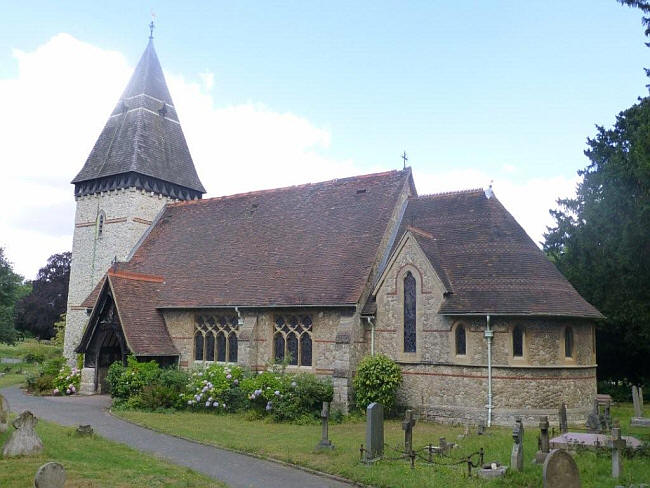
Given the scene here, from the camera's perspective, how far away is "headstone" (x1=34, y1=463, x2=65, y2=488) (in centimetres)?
841

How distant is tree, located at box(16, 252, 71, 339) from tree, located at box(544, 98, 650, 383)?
39.4 meters

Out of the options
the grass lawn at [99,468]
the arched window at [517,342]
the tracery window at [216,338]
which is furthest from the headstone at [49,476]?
→ the tracery window at [216,338]

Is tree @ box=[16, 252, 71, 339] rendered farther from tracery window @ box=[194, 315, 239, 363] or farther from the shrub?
the shrub

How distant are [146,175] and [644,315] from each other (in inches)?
975

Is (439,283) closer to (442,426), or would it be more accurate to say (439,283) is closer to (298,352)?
(442,426)

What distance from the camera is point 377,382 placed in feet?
63.5

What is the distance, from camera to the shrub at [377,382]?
1939cm

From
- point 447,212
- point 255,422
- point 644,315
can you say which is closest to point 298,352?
point 255,422

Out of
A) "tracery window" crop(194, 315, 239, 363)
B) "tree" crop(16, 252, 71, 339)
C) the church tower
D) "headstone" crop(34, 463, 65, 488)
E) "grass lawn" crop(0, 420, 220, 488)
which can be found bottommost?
"grass lawn" crop(0, 420, 220, 488)

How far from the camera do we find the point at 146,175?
105 feet

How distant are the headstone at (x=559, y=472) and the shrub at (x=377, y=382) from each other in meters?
9.73

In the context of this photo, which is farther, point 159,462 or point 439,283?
point 439,283

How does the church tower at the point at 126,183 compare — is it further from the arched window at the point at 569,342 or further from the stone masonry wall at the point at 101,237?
the arched window at the point at 569,342

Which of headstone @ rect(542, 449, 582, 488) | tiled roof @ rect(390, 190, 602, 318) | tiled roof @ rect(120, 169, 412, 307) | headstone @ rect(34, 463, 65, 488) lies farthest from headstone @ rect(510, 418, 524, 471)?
tiled roof @ rect(120, 169, 412, 307)
